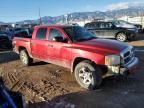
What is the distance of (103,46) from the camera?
786 centimetres

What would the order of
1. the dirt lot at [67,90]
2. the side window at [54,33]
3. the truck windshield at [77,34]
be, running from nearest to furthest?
1. the dirt lot at [67,90]
2. the truck windshield at [77,34]
3. the side window at [54,33]

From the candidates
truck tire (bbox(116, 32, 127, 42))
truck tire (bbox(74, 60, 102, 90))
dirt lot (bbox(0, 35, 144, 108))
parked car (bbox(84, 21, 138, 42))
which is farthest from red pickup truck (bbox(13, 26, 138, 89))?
truck tire (bbox(116, 32, 127, 42))

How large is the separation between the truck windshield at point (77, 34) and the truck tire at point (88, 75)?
110 centimetres

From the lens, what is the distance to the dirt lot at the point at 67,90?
6734mm

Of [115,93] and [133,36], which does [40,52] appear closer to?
[115,93]

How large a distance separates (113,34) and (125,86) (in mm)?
13324

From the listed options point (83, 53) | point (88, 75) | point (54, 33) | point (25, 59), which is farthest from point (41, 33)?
point (88, 75)

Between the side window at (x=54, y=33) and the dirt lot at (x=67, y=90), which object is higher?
the side window at (x=54, y=33)

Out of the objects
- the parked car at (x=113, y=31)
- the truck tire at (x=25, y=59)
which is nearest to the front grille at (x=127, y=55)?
the truck tire at (x=25, y=59)

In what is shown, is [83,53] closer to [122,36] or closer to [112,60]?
[112,60]

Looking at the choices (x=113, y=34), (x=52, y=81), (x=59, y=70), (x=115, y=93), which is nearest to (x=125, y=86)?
(x=115, y=93)

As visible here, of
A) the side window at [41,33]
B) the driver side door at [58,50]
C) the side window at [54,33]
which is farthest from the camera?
the side window at [41,33]

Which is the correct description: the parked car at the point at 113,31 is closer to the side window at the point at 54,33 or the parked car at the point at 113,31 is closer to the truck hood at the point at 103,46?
the side window at the point at 54,33

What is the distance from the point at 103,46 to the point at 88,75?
0.97 metres
